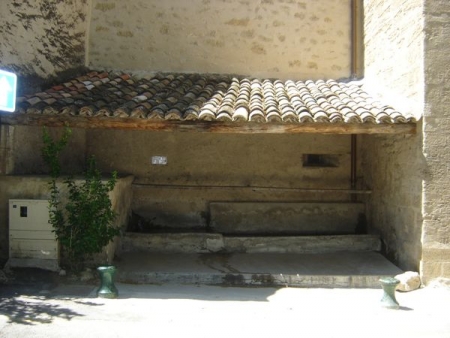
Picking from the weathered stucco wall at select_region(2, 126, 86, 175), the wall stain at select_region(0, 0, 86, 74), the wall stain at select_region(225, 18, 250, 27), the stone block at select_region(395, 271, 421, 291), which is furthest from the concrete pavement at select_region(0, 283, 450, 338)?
the wall stain at select_region(225, 18, 250, 27)

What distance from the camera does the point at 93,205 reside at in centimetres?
648

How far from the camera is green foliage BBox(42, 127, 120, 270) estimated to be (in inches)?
253

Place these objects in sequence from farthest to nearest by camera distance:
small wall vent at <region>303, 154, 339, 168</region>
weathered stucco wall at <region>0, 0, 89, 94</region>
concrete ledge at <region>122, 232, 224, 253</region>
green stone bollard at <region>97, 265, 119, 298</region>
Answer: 1. small wall vent at <region>303, 154, 339, 168</region>
2. concrete ledge at <region>122, 232, 224, 253</region>
3. weathered stucco wall at <region>0, 0, 89, 94</region>
4. green stone bollard at <region>97, 265, 119, 298</region>

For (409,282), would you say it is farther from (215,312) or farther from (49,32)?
(49,32)

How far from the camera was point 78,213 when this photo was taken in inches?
255

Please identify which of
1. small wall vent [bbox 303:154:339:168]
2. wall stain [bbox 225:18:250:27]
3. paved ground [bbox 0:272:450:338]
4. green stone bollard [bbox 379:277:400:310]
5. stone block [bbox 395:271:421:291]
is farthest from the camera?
wall stain [bbox 225:18:250:27]

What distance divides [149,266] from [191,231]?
1871 millimetres

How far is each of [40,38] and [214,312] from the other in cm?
580

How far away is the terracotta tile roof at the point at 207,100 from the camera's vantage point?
648 cm

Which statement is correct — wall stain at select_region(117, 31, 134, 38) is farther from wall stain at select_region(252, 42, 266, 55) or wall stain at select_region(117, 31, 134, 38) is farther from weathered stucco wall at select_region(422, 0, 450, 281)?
weathered stucco wall at select_region(422, 0, 450, 281)

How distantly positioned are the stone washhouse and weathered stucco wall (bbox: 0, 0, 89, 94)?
0.09 ft

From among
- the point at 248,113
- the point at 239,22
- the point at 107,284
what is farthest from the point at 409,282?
the point at 239,22

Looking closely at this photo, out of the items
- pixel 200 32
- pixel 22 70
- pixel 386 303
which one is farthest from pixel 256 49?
pixel 386 303

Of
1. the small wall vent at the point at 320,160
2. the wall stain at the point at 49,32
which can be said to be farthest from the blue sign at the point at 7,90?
the small wall vent at the point at 320,160
